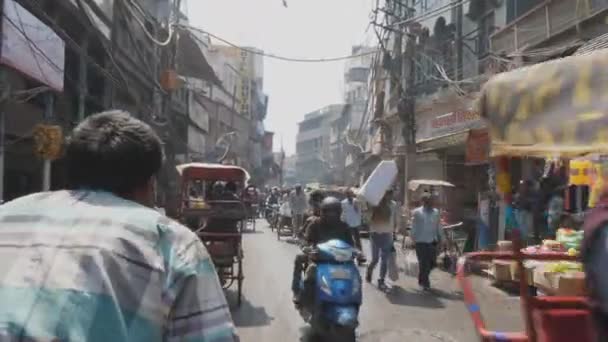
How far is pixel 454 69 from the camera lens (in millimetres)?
22906

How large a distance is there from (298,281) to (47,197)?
5.29 meters

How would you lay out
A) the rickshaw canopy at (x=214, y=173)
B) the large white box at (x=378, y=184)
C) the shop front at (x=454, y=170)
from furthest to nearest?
the shop front at (x=454, y=170)
the large white box at (x=378, y=184)
the rickshaw canopy at (x=214, y=173)

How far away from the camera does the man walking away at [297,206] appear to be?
1789 cm

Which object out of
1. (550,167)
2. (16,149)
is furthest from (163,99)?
(550,167)

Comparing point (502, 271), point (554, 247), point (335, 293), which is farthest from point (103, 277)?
point (502, 271)

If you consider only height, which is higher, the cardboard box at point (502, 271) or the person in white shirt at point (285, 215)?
the person in white shirt at point (285, 215)

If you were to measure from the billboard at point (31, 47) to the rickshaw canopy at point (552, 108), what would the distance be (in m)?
8.17

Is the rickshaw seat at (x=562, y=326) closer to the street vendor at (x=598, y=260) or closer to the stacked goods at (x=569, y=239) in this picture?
the street vendor at (x=598, y=260)

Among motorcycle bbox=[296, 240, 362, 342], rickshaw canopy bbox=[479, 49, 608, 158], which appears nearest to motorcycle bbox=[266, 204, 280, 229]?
motorcycle bbox=[296, 240, 362, 342]

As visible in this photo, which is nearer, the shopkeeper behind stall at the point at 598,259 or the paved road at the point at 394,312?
the shopkeeper behind stall at the point at 598,259

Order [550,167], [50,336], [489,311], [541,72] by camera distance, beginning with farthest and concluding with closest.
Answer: [550,167], [489,311], [541,72], [50,336]

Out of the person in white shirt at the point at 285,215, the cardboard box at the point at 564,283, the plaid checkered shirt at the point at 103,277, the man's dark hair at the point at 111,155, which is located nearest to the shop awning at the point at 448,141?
the person in white shirt at the point at 285,215

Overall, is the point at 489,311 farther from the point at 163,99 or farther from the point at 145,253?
the point at 163,99

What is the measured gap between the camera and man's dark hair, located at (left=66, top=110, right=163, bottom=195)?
1.69 m
